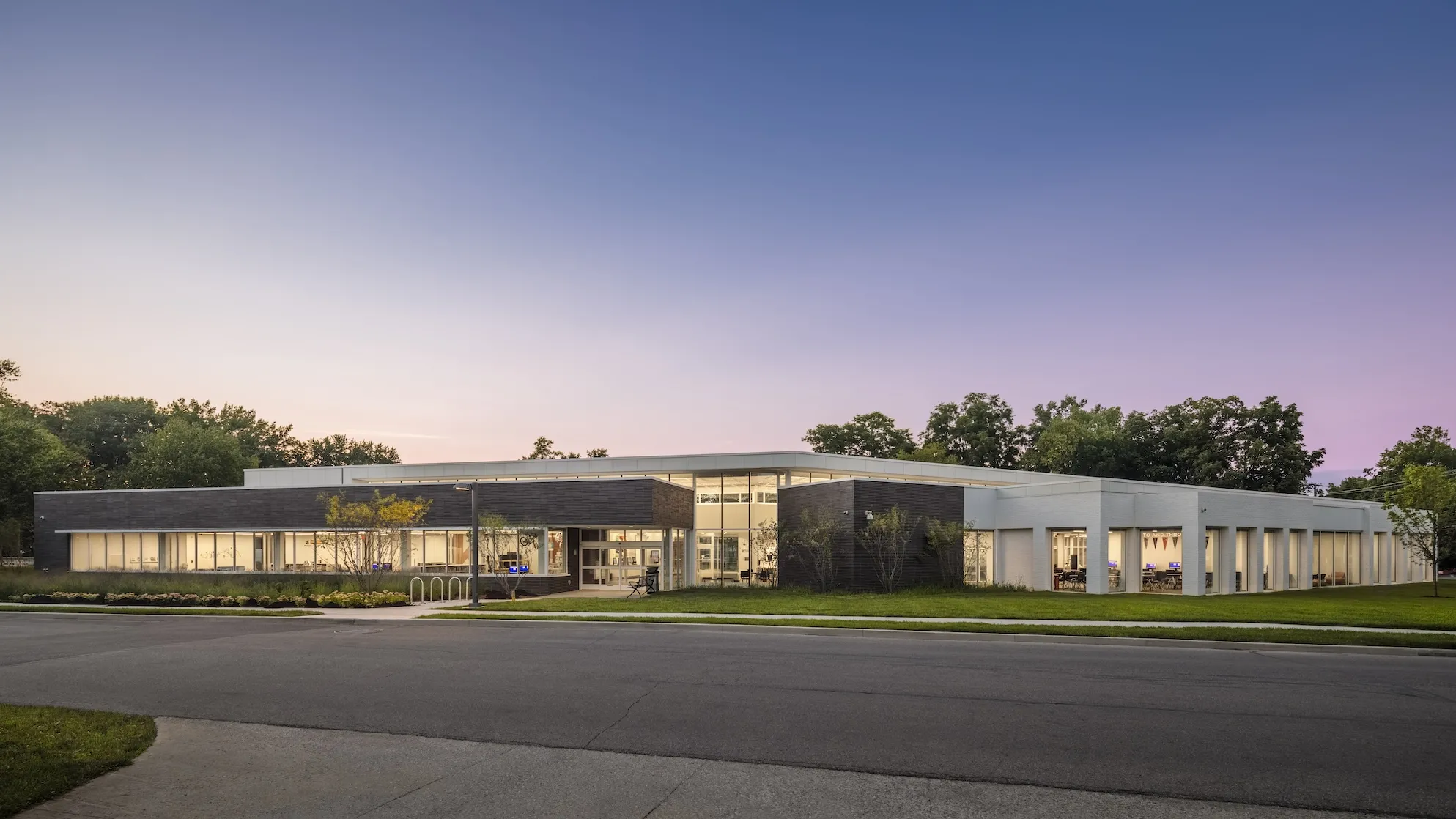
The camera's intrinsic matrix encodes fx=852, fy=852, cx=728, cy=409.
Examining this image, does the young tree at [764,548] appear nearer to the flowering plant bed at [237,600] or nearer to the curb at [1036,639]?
the flowering plant bed at [237,600]

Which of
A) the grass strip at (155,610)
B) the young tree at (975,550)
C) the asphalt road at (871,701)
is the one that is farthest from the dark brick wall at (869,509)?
the grass strip at (155,610)

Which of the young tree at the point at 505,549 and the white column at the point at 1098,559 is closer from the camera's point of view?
the white column at the point at 1098,559

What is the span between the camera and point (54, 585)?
31219 mm

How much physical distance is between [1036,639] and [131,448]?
84.1m

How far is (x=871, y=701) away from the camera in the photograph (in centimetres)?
1112

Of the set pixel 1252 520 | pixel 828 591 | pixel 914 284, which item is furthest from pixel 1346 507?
pixel 828 591

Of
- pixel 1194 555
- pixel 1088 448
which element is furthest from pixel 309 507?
pixel 1088 448

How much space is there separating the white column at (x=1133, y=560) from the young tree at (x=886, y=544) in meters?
8.89

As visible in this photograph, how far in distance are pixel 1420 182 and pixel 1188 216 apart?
19.4 feet

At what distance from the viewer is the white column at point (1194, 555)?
31244 millimetres

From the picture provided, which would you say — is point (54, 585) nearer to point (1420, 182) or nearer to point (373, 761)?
point (373, 761)

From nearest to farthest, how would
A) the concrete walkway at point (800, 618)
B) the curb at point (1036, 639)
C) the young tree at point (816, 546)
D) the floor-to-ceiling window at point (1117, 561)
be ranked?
1. the curb at point (1036, 639)
2. the concrete walkway at point (800, 618)
3. the young tree at point (816, 546)
4. the floor-to-ceiling window at point (1117, 561)

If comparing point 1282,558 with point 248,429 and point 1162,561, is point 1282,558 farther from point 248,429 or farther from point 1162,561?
point 248,429

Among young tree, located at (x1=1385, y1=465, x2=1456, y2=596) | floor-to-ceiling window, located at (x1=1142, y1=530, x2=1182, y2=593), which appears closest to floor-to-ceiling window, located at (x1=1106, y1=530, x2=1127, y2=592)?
floor-to-ceiling window, located at (x1=1142, y1=530, x2=1182, y2=593)
